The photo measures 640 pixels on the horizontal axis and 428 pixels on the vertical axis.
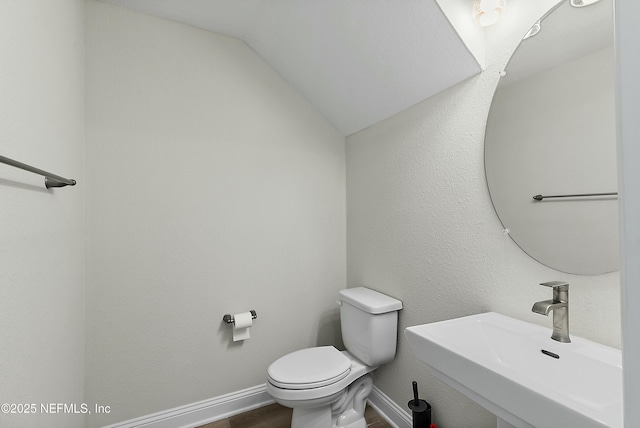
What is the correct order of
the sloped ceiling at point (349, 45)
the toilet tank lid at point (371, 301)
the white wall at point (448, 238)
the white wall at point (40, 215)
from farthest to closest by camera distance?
the toilet tank lid at point (371, 301) → the sloped ceiling at point (349, 45) → the white wall at point (448, 238) → the white wall at point (40, 215)

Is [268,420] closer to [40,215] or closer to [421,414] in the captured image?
[421,414]

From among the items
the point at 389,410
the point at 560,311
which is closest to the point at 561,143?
the point at 560,311

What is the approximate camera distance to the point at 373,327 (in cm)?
162

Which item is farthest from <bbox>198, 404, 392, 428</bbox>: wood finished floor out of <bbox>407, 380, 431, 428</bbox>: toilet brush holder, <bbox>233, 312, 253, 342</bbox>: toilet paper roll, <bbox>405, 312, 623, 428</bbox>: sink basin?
<bbox>405, 312, 623, 428</bbox>: sink basin

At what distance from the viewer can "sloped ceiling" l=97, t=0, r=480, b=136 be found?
130 cm

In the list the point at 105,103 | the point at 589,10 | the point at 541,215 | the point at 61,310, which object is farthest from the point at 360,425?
the point at 105,103

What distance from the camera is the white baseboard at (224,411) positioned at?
5.31ft

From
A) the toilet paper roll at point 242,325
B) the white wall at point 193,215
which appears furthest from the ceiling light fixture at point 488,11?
the toilet paper roll at point 242,325

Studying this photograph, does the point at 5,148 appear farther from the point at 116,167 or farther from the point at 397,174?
the point at 397,174

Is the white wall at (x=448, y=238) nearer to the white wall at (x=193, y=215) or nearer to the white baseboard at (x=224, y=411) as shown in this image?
the white baseboard at (x=224, y=411)

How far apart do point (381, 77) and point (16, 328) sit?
1.74 m

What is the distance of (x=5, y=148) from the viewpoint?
2.50ft

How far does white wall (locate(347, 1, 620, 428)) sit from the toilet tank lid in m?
0.05

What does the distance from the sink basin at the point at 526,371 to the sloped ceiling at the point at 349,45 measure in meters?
1.08
